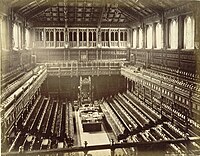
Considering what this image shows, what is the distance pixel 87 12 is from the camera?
2445cm

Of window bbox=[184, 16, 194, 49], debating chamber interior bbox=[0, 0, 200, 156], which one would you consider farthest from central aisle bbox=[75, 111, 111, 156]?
window bbox=[184, 16, 194, 49]

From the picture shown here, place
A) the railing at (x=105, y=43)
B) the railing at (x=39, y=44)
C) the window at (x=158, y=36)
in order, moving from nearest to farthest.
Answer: the window at (x=158, y=36) → the railing at (x=39, y=44) → the railing at (x=105, y=43)

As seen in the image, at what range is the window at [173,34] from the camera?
640 inches

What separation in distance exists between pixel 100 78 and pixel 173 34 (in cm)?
820

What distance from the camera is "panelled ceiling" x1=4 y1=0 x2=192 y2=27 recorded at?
21.1 m

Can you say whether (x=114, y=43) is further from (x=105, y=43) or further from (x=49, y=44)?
(x=49, y=44)

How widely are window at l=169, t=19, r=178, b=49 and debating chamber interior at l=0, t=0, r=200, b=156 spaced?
56 millimetres

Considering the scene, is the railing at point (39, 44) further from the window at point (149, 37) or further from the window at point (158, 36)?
the window at point (158, 36)

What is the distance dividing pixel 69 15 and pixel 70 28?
5.53ft

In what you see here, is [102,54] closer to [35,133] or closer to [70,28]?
[70,28]

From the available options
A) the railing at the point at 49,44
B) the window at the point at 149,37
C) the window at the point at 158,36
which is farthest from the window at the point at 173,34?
the railing at the point at 49,44

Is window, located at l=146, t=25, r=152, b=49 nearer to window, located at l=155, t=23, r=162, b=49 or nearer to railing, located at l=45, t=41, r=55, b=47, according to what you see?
window, located at l=155, t=23, r=162, b=49

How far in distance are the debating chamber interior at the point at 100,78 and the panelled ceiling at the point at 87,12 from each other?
9 centimetres

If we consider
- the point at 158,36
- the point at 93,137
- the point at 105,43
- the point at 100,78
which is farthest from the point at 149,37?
the point at 93,137
